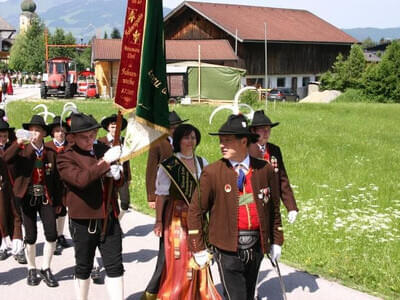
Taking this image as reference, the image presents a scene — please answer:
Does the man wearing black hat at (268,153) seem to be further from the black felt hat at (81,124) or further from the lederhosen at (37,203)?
the lederhosen at (37,203)

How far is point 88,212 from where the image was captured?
5367mm

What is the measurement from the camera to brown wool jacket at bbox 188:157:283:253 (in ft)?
15.5

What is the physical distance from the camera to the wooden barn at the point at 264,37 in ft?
168

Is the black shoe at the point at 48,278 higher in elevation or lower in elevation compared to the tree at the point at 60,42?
lower

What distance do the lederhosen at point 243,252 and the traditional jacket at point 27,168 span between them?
9.98 ft

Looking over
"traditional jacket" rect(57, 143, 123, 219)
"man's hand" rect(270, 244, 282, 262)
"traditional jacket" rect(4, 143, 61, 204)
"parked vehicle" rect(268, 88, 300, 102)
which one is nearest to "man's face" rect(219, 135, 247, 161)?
"man's hand" rect(270, 244, 282, 262)

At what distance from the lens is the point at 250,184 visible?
15.7 ft

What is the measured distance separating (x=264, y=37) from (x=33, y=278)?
46.7 m

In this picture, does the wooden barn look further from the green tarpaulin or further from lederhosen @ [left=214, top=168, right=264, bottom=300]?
lederhosen @ [left=214, top=168, right=264, bottom=300]

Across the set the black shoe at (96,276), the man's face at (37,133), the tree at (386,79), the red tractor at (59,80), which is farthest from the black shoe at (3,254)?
the tree at (386,79)

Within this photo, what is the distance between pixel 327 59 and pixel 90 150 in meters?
57.7

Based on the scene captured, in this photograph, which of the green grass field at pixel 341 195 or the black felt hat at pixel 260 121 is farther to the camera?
the green grass field at pixel 341 195

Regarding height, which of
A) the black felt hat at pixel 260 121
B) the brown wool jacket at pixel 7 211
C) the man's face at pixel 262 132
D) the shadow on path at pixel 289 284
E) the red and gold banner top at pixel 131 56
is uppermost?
the red and gold banner top at pixel 131 56

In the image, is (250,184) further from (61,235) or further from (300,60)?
(300,60)
